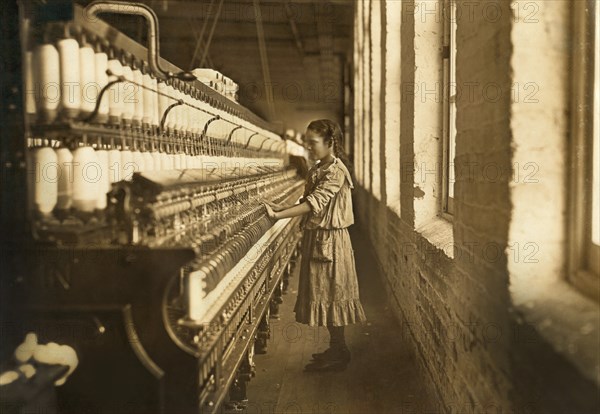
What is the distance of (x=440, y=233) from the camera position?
14.5 ft

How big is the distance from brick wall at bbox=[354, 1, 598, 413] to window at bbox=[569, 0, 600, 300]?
8cm

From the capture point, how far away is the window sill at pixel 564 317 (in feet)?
6.76

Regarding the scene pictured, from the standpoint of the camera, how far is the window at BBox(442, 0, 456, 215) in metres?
4.75

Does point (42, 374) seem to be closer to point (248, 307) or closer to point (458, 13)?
point (248, 307)

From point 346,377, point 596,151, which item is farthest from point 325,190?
point 596,151

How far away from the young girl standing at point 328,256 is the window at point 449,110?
0.80m

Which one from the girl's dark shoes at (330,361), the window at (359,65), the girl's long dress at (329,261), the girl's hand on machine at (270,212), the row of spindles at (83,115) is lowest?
the girl's dark shoes at (330,361)

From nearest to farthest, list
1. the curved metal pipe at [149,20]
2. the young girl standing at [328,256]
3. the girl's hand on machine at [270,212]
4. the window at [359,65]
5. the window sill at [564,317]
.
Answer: the window sill at [564,317] < the curved metal pipe at [149,20] < the girl's hand on machine at [270,212] < the young girl standing at [328,256] < the window at [359,65]

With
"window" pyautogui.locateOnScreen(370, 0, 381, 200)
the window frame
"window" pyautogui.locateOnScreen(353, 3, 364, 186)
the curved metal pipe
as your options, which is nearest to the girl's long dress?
the window frame

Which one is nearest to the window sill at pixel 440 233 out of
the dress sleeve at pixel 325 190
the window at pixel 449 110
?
the window at pixel 449 110

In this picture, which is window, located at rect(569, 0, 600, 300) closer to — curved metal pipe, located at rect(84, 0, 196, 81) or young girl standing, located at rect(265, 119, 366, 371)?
curved metal pipe, located at rect(84, 0, 196, 81)

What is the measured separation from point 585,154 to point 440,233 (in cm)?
203

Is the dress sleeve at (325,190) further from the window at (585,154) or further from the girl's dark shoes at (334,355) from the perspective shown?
the window at (585,154)

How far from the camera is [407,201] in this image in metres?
5.38
